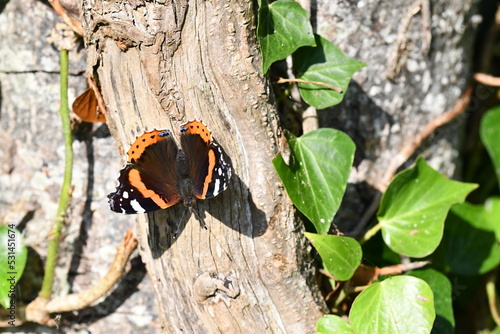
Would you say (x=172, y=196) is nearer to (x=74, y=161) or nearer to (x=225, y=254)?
(x=225, y=254)

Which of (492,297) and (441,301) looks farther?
(492,297)

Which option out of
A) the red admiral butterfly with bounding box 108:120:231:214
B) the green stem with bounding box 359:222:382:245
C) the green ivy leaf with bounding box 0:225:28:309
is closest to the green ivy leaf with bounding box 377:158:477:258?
the green stem with bounding box 359:222:382:245

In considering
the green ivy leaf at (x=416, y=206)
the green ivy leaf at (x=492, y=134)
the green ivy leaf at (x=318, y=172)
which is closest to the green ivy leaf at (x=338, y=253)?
the green ivy leaf at (x=318, y=172)

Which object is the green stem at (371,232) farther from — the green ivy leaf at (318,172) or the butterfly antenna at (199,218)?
the butterfly antenna at (199,218)

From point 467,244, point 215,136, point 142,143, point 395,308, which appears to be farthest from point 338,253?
point 467,244

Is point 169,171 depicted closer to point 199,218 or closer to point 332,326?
point 199,218
